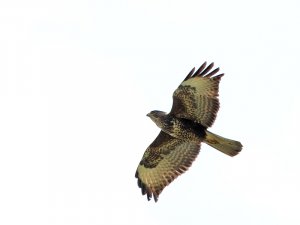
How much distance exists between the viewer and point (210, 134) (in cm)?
1786

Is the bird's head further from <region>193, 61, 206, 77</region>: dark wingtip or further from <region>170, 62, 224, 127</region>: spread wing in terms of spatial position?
<region>193, 61, 206, 77</region>: dark wingtip

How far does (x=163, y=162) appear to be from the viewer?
19.4 metres

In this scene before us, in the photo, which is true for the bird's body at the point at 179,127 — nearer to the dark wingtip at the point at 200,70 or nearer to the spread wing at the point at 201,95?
the spread wing at the point at 201,95

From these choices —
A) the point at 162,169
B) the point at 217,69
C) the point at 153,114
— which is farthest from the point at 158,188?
the point at 217,69

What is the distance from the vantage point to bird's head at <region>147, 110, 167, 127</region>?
18547mm

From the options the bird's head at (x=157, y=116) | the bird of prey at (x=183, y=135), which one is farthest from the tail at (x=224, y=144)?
the bird's head at (x=157, y=116)

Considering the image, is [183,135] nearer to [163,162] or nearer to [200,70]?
[163,162]

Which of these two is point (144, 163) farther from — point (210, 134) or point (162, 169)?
point (210, 134)

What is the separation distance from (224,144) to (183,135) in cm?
110

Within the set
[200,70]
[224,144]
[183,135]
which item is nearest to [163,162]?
[183,135]

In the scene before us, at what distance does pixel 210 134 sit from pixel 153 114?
1.54m

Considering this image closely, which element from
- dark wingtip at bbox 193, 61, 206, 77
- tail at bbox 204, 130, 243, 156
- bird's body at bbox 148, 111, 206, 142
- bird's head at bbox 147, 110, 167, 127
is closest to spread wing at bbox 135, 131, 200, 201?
bird's body at bbox 148, 111, 206, 142

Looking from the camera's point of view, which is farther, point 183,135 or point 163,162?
point 163,162

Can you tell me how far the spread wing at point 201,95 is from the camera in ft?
58.7
